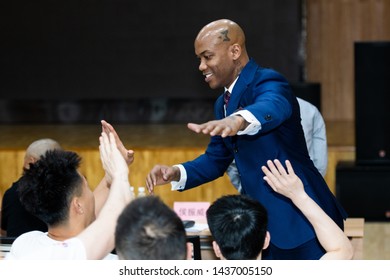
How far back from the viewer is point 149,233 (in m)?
1.90

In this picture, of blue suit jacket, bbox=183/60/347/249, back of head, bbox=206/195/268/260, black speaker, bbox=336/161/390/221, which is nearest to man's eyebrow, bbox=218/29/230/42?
blue suit jacket, bbox=183/60/347/249

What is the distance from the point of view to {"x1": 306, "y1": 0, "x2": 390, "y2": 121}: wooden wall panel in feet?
32.8

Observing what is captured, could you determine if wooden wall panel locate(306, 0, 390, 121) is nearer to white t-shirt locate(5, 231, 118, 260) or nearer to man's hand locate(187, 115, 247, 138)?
man's hand locate(187, 115, 247, 138)

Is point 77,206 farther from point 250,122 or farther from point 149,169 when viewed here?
point 149,169

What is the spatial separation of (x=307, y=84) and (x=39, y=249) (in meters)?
5.40

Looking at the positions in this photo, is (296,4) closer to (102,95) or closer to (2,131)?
(102,95)

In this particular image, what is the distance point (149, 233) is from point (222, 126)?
62 centimetres

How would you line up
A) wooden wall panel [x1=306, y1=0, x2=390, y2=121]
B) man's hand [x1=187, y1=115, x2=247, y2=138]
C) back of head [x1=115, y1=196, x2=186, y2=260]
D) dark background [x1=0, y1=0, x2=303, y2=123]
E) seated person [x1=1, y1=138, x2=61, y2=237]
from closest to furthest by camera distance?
back of head [x1=115, y1=196, x2=186, y2=260] < man's hand [x1=187, y1=115, x2=247, y2=138] < seated person [x1=1, y1=138, x2=61, y2=237] < dark background [x1=0, y1=0, x2=303, y2=123] < wooden wall panel [x1=306, y1=0, x2=390, y2=121]

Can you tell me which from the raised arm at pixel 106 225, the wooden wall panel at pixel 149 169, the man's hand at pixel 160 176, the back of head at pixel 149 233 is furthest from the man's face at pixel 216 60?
the wooden wall panel at pixel 149 169

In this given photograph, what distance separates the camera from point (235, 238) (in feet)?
7.69

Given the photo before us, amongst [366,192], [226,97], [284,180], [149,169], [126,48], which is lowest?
[366,192]

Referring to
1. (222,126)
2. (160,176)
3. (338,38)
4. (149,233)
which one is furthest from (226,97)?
(338,38)

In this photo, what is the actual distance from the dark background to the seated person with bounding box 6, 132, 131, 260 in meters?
7.06

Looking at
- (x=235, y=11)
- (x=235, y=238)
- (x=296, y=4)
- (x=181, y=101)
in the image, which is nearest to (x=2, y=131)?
(x=181, y=101)
